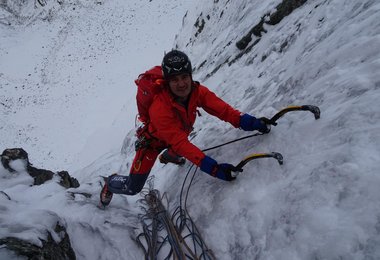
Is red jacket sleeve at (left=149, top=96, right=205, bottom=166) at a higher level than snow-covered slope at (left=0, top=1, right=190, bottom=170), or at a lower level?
lower

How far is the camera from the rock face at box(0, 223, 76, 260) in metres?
2.81

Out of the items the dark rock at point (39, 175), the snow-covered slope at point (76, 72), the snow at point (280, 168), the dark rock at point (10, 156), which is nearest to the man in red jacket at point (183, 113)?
the snow at point (280, 168)

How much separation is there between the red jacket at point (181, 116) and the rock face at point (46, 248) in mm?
1595

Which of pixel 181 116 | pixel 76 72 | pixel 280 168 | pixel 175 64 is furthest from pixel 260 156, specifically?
pixel 76 72

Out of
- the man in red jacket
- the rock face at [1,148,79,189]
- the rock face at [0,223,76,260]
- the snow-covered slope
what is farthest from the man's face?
the snow-covered slope

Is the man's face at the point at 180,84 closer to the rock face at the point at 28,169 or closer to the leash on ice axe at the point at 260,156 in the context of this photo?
the leash on ice axe at the point at 260,156

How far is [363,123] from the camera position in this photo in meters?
2.80

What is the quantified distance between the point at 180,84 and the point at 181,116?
1.50 feet

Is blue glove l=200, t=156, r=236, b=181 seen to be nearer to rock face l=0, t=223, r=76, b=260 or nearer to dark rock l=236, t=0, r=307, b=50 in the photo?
rock face l=0, t=223, r=76, b=260

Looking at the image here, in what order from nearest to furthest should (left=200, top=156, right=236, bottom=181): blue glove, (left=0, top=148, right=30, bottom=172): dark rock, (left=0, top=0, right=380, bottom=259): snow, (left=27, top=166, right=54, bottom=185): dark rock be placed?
1. (left=0, top=0, right=380, bottom=259): snow
2. (left=200, top=156, right=236, bottom=181): blue glove
3. (left=0, top=148, right=30, bottom=172): dark rock
4. (left=27, top=166, right=54, bottom=185): dark rock

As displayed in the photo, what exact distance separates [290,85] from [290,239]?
2.53m

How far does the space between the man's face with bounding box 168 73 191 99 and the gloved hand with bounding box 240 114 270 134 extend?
80 centimetres

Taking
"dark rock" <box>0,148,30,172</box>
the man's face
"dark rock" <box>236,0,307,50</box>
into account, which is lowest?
"dark rock" <box>236,0,307,50</box>

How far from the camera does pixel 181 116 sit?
409 cm
